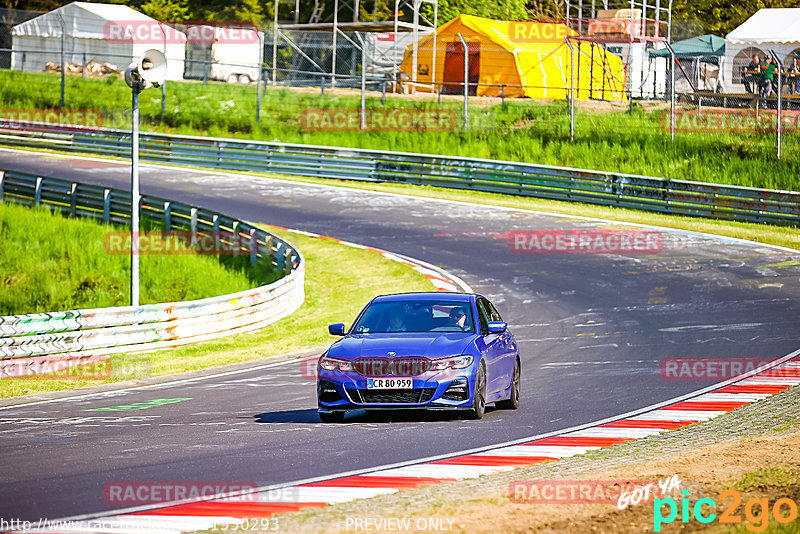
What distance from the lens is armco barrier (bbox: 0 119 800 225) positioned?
31.3 meters

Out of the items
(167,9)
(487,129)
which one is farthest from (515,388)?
(167,9)

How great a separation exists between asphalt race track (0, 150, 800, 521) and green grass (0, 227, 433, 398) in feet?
3.88

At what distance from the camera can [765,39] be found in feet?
150

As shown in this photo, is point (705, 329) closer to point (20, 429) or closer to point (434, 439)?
point (434, 439)

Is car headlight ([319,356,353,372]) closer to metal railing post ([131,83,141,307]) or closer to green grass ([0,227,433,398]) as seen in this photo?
green grass ([0,227,433,398])

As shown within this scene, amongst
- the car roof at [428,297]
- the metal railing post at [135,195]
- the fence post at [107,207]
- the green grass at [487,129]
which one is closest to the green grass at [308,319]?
the metal railing post at [135,195]

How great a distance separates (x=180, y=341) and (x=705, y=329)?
8658 mm

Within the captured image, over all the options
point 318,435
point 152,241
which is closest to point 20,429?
point 318,435

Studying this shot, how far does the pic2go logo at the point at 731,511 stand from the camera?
691 cm

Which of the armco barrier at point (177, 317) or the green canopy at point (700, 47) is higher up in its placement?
the green canopy at point (700, 47)

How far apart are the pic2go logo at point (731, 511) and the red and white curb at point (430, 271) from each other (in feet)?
48.6

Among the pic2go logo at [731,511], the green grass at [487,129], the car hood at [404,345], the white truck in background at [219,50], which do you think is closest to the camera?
the pic2go logo at [731,511]

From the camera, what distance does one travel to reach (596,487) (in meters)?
8.02

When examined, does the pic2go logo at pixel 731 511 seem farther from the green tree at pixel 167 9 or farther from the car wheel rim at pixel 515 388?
the green tree at pixel 167 9
